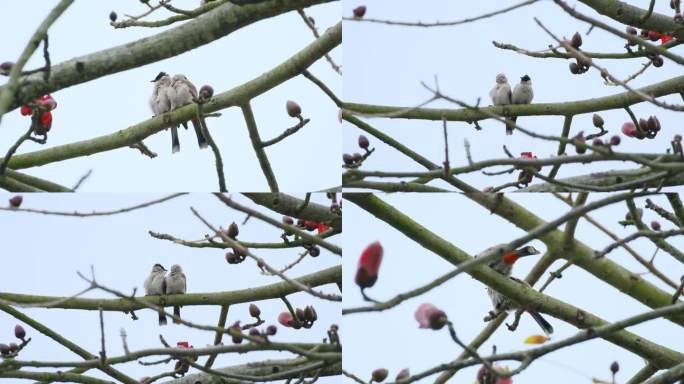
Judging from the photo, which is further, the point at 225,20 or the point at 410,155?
the point at 410,155

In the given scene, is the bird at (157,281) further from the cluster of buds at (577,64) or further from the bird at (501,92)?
the cluster of buds at (577,64)

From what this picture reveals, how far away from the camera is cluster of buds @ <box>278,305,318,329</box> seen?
3527mm

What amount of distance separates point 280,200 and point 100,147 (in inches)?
27.5

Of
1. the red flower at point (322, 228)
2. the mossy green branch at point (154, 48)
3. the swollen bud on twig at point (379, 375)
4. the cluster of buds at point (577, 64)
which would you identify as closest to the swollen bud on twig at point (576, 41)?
the cluster of buds at point (577, 64)

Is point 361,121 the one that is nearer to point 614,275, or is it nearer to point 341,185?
point 341,185

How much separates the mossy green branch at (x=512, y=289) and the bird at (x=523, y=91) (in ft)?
3.81

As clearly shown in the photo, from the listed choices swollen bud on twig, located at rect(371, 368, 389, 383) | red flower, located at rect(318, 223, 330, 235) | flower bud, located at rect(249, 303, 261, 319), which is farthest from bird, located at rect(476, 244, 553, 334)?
flower bud, located at rect(249, 303, 261, 319)

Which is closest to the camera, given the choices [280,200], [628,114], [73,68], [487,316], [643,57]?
[73,68]

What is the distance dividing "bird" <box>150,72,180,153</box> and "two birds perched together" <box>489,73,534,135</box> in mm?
1386

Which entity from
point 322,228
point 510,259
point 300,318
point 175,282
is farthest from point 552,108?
point 175,282

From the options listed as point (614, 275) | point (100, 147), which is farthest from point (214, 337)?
point (614, 275)

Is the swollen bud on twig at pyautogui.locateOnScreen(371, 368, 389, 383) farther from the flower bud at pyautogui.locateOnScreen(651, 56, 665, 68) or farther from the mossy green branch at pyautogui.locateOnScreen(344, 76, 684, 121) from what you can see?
the flower bud at pyautogui.locateOnScreen(651, 56, 665, 68)

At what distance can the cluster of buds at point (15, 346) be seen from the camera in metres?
3.53

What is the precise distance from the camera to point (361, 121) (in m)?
3.73
